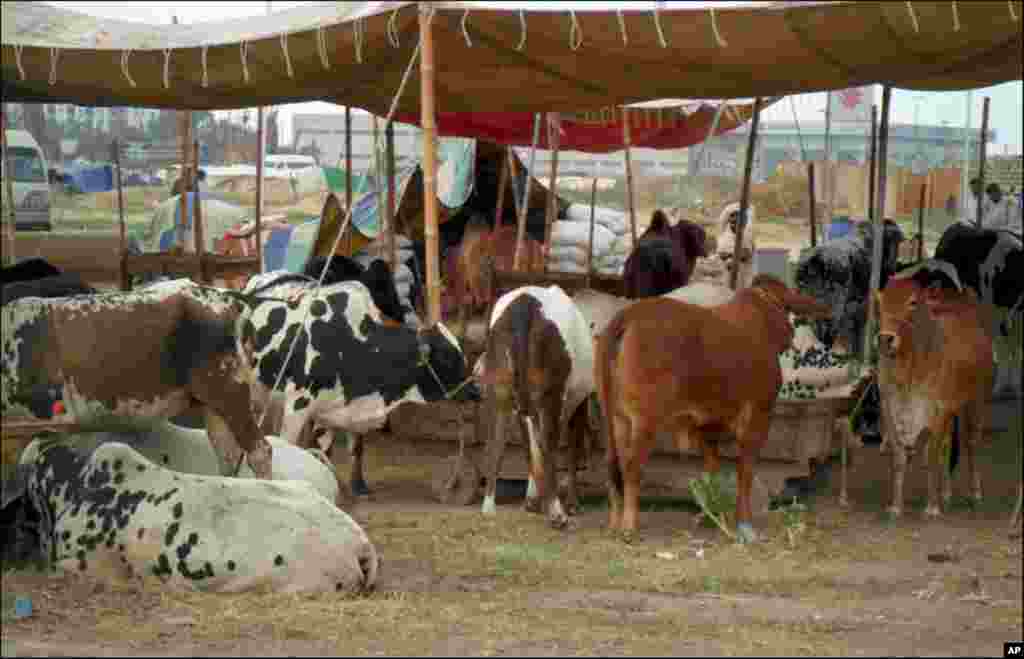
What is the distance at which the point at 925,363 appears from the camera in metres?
10.5

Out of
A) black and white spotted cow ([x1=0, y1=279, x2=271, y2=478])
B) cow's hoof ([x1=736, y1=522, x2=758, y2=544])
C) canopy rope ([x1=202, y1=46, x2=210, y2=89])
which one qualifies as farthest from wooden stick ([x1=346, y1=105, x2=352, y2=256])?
black and white spotted cow ([x1=0, y1=279, x2=271, y2=478])

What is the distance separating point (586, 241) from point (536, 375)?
6.81m

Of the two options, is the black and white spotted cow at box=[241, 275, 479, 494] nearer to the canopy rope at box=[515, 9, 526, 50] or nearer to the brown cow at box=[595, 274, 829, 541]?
the brown cow at box=[595, 274, 829, 541]

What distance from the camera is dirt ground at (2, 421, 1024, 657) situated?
6.29 metres

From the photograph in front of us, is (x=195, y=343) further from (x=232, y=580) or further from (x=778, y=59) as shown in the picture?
(x=778, y=59)

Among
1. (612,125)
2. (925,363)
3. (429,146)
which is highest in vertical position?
(612,125)

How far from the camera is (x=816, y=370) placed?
11.5 m

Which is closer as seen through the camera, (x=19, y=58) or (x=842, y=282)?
(x=19, y=58)

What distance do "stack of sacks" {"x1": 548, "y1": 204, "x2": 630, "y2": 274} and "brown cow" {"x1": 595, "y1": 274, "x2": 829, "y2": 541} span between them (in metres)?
6.11

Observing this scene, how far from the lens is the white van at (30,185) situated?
2677cm

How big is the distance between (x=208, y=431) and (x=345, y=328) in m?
2.68

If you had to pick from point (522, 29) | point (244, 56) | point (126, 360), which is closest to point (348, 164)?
point (244, 56)

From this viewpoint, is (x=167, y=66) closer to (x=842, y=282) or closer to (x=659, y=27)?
(x=659, y=27)

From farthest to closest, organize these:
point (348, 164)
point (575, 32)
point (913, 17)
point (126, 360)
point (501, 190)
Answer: point (501, 190) → point (348, 164) → point (575, 32) → point (913, 17) → point (126, 360)
